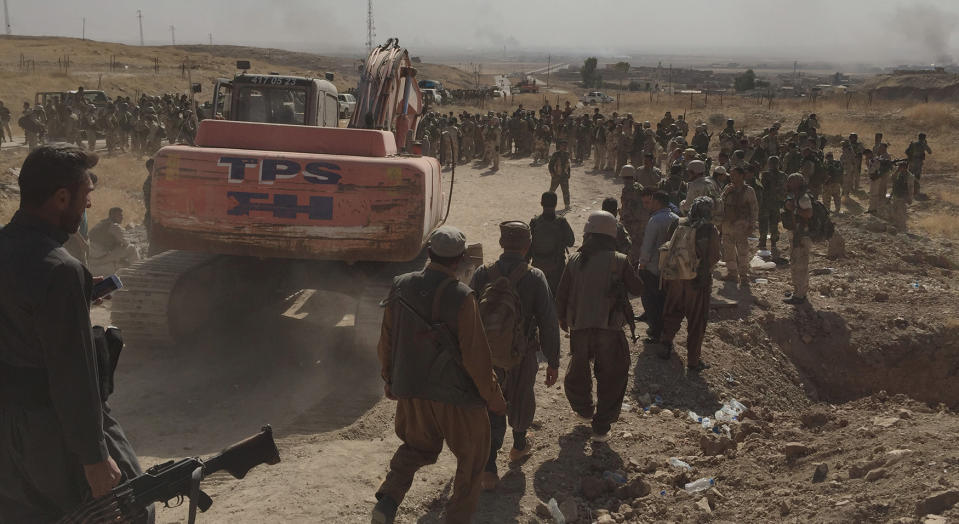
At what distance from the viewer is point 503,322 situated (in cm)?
476

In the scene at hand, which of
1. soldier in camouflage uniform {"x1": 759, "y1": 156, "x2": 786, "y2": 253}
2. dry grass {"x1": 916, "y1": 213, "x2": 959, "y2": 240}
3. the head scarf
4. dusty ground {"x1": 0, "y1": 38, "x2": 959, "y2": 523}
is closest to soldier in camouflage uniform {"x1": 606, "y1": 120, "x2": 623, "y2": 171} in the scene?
dry grass {"x1": 916, "y1": 213, "x2": 959, "y2": 240}

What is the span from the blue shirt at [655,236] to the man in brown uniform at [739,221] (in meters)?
2.58

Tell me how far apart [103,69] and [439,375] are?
189ft

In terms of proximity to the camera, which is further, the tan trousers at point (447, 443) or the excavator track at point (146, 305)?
the excavator track at point (146, 305)

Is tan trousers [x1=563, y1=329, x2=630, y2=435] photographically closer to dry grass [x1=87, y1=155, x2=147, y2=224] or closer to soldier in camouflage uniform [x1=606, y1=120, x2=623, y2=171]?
dry grass [x1=87, y1=155, x2=147, y2=224]

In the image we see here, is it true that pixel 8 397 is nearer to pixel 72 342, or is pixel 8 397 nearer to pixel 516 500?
pixel 72 342

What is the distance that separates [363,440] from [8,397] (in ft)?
11.4

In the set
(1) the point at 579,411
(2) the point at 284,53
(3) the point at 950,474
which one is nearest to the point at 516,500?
(1) the point at 579,411

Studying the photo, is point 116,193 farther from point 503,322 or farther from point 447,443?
point 447,443

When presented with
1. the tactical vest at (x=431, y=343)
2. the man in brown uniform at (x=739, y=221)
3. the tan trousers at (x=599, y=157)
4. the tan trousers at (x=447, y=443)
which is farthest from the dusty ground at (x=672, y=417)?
the tan trousers at (x=599, y=157)

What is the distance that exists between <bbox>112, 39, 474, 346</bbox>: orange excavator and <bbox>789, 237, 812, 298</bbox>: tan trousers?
12.7 feet

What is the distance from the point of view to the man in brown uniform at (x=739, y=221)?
1023 cm

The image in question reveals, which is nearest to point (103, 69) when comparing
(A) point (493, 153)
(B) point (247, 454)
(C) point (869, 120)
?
(A) point (493, 153)

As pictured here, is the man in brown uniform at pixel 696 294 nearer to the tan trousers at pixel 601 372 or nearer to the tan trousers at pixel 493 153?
the tan trousers at pixel 601 372
